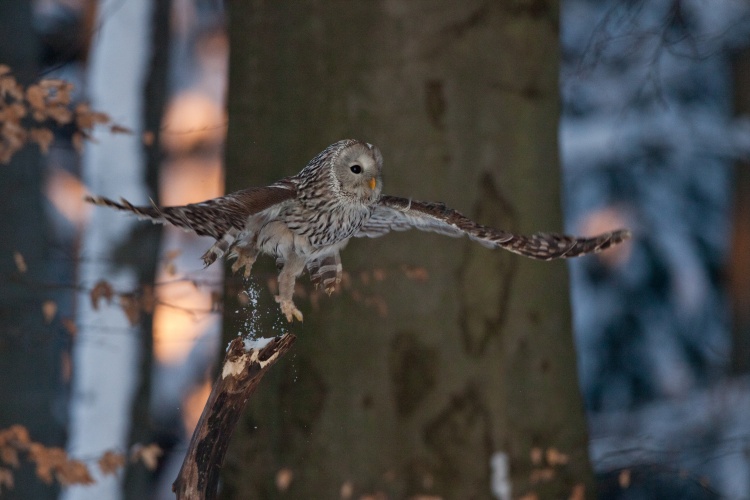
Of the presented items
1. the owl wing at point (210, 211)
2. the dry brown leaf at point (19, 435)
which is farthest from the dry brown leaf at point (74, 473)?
the owl wing at point (210, 211)

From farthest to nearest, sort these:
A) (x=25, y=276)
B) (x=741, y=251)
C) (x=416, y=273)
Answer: (x=741, y=251) < (x=25, y=276) < (x=416, y=273)

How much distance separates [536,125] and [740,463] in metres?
5.01

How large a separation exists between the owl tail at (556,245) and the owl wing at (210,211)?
97cm

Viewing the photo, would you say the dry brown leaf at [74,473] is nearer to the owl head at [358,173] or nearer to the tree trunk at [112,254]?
the tree trunk at [112,254]

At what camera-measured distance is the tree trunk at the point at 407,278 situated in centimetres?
522

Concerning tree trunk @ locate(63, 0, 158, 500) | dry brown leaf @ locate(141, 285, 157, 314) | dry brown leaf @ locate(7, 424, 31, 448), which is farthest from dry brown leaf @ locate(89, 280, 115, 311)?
tree trunk @ locate(63, 0, 158, 500)

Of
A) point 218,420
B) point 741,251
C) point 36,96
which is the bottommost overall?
point 218,420

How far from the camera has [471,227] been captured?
3.40 m

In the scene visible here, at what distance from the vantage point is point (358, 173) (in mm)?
3582

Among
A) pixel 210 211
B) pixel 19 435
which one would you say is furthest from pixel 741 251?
pixel 210 211

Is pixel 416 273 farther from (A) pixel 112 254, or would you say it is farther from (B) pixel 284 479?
(A) pixel 112 254

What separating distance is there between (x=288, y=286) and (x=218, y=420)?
65cm

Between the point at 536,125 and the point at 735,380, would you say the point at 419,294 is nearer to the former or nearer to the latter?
the point at 536,125

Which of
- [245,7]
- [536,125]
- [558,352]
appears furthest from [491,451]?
[245,7]
